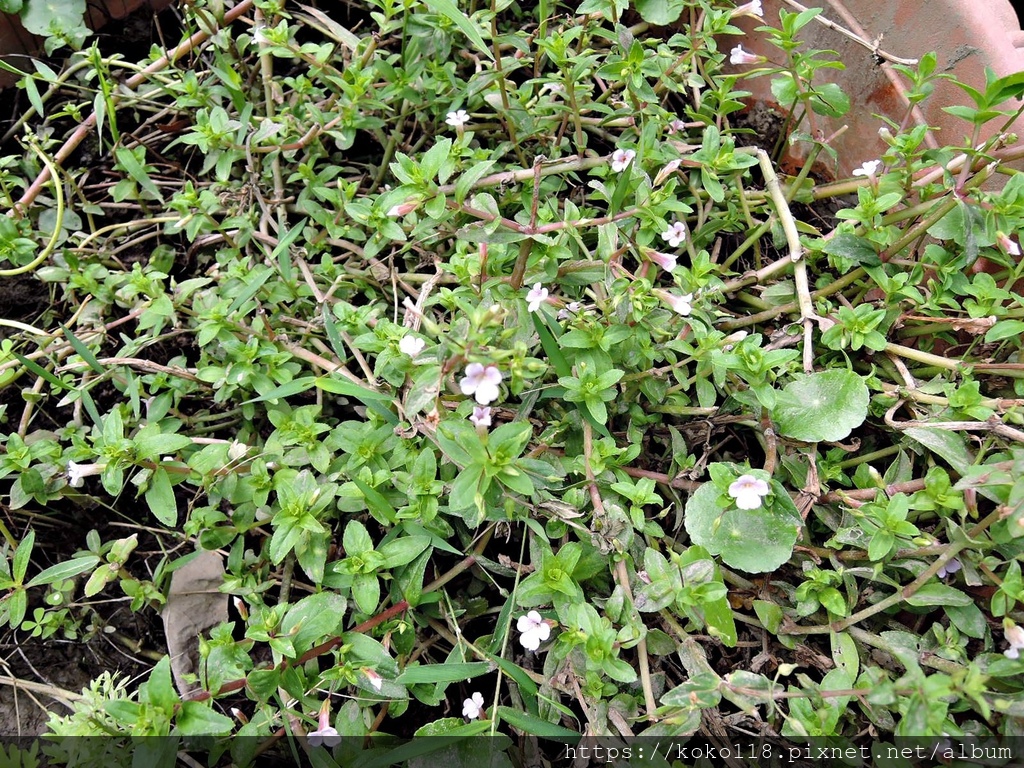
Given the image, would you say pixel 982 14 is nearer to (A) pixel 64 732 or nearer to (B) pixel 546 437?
(B) pixel 546 437

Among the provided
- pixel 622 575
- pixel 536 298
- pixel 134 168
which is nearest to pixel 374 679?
pixel 622 575

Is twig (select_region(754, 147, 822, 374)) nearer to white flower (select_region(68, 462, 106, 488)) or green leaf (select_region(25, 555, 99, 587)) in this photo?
white flower (select_region(68, 462, 106, 488))

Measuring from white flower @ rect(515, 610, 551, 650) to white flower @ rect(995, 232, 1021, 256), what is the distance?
1313mm

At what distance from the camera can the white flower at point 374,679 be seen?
1.44 metres

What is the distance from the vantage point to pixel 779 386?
1848 mm

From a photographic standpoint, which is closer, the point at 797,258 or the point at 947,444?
the point at 947,444

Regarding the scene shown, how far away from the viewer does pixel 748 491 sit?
1.52 metres

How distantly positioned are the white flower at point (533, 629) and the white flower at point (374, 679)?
297mm

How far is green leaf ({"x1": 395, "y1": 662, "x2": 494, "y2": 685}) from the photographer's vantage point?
59.5 inches

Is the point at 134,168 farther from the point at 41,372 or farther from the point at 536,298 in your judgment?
the point at 536,298

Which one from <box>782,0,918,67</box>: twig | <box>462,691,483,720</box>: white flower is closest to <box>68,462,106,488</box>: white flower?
<box>462,691,483,720</box>: white flower

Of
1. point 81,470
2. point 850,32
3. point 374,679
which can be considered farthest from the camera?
point 850,32

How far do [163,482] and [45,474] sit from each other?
0.35 metres

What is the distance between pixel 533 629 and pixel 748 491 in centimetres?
53
